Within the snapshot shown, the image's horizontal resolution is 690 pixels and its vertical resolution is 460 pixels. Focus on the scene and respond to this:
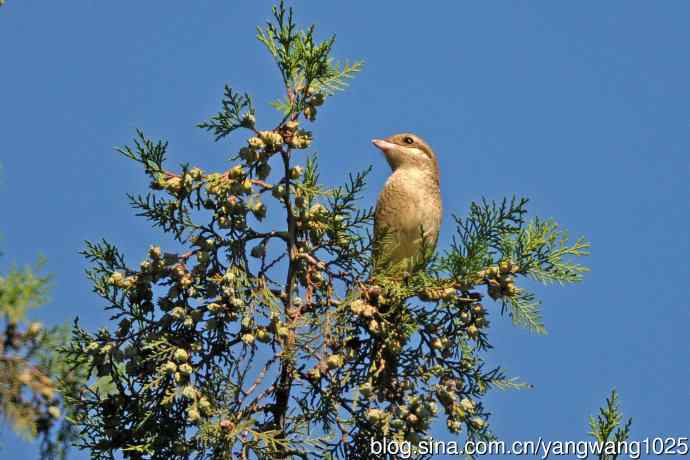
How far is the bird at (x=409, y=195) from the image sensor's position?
25.2 feet

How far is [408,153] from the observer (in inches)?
328

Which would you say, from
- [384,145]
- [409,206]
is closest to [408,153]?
[384,145]

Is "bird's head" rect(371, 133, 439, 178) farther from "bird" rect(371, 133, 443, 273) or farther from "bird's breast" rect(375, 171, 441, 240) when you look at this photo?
"bird's breast" rect(375, 171, 441, 240)

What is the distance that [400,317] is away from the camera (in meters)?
5.12

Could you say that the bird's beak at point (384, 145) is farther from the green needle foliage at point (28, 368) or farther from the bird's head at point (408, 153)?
the green needle foliage at point (28, 368)

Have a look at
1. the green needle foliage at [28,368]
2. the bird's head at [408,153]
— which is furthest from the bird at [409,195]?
the green needle foliage at [28,368]

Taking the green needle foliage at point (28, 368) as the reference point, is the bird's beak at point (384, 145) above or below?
above

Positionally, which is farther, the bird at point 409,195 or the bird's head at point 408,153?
the bird's head at point 408,153

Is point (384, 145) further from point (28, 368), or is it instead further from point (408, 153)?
point (28, 368)

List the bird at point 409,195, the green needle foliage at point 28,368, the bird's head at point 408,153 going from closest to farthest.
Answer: the green needle foliage at point 28,368 → the bird at point 409,195 → the bird's head at point 408,153

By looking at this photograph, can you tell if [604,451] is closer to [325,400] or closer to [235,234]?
[325,400]

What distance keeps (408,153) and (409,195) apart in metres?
0.63

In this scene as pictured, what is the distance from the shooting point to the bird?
7680 millimetres

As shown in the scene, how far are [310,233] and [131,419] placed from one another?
131 centimetres
